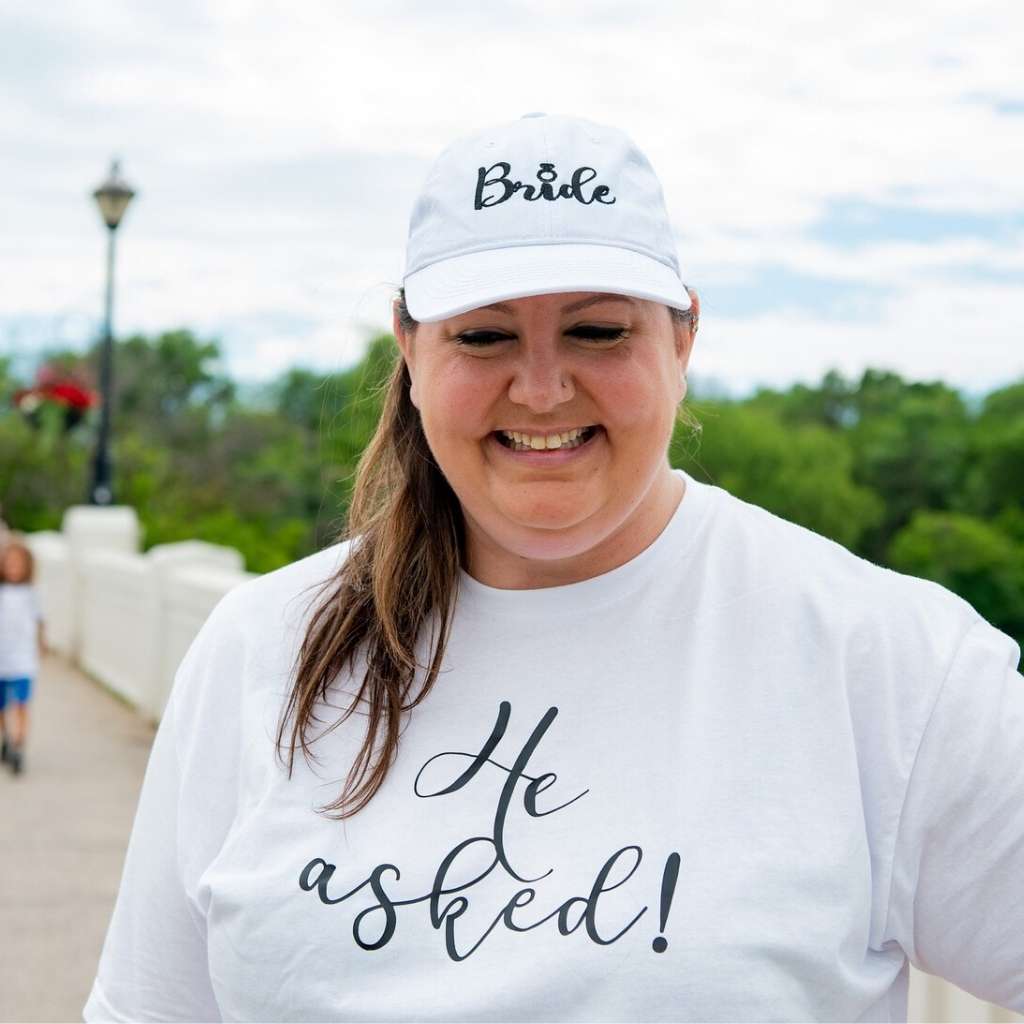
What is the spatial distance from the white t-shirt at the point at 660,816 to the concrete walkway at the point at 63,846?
3.60 m

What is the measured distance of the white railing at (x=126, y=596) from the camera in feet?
31.7

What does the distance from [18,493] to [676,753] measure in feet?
73.9

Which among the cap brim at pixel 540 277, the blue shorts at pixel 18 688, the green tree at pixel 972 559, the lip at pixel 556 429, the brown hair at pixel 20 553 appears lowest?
the green tree at pixel 972 559

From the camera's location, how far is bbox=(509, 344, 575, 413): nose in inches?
68.9

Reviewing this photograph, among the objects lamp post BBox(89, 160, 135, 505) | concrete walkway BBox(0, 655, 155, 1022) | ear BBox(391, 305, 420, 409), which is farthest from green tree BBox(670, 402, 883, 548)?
ear BBox(391, 305, 420, 409)

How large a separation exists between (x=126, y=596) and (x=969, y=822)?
35.9 ft

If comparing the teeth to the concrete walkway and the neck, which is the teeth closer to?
the neck

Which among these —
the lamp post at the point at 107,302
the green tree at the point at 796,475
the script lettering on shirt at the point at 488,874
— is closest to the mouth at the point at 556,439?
the script lettering on shirt at the point at 488,874

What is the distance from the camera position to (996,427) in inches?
3334

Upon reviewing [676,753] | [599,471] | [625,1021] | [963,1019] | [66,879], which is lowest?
[66,879]

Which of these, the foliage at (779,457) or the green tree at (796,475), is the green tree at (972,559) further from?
the green tree at (796,475)

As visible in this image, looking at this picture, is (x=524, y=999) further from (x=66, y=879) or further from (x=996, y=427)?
(x=996, y=427)

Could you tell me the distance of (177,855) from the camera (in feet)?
6.35

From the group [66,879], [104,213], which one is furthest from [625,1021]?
[104,213]
